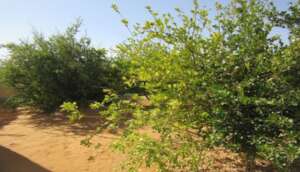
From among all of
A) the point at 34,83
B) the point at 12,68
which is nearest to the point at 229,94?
the point at 34,83

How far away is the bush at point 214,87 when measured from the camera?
273 cm

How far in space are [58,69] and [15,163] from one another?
4.83 m

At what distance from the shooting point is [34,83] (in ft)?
28.3

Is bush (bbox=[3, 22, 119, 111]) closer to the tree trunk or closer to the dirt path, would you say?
the dirt path

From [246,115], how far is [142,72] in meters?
1.29

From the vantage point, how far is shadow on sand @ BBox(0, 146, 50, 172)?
394cm

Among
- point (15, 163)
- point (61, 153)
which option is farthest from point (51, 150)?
point (15, 163)

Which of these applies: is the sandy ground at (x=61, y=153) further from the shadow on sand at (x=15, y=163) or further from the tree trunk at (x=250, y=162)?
the tree trunk at (x=250, y=162)

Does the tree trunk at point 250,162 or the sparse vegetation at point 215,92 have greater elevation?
the sparse vegetation at point 215,92

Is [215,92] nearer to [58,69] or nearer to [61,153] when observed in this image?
[61,153]

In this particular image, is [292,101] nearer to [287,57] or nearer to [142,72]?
[287,57]

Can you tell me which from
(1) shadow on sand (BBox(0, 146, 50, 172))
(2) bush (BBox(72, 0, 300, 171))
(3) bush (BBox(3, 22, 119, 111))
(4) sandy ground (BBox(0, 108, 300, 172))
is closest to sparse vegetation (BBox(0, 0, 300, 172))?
(2) bush (BBox(72, 0, 300, 171))

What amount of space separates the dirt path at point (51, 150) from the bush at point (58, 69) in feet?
5.95

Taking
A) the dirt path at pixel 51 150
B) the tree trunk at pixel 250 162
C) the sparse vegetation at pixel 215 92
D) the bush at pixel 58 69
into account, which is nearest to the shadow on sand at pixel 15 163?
the dirt path at pixel 51 150
